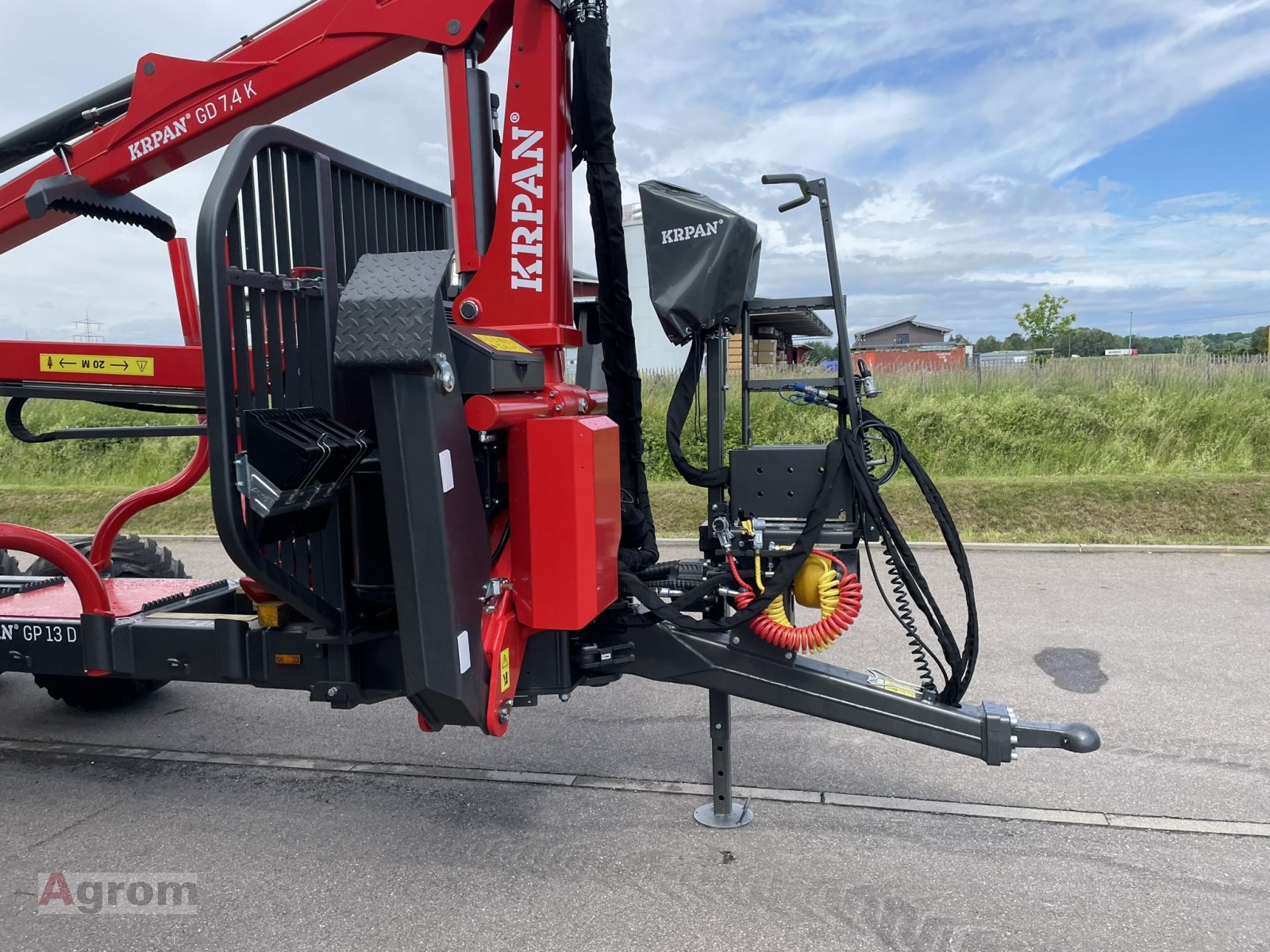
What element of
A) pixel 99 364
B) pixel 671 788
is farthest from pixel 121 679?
pixel 671 788

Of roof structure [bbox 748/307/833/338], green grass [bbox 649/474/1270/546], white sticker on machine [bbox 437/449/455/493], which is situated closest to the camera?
white sticker on machine [bbox 437/449/455/493]

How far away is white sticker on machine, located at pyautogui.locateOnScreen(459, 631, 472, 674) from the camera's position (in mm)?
2734

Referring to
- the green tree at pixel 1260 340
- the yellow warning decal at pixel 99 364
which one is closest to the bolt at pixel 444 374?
the yellow warning decal at pixel 99 364

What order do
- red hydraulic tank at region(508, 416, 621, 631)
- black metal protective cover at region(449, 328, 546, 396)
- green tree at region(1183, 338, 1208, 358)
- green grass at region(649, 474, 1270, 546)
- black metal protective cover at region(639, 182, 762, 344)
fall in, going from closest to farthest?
black metal protective cover at region(449, 328, 546, 396) → red hydraulic tank at region(508, 416, 621, 631) → black metal protective cover at region(639, 182, 762, 344) → green grass at region(649, 474, 1270, 546) → green tree at region(1183, 338, 1208, 358)

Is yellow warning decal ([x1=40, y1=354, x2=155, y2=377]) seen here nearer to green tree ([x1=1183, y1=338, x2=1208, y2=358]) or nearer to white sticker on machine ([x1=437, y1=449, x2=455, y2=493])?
white sticker on machine ([x1=437, y1=449, x2=455, y2=493])

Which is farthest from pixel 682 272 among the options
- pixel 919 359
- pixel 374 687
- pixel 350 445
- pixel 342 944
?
pixel 919 359

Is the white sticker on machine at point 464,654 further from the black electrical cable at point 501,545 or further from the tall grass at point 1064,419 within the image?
the tall grass at point 1064,419

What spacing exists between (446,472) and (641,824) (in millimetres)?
1693

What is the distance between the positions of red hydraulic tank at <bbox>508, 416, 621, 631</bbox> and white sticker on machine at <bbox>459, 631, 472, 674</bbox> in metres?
0.27

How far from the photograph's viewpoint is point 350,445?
270cm

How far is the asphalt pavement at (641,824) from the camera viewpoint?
9.53 ft

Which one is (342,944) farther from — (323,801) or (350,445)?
(350,445)

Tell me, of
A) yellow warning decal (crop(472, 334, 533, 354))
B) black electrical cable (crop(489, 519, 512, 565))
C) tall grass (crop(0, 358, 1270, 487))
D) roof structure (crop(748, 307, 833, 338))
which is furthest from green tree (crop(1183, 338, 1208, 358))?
black electrical cable (crop(489, 519, 512, 565))

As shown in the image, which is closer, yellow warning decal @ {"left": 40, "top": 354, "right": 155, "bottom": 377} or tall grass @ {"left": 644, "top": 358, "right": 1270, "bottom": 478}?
yellow warning decal @ {"left": 40, "top": 354, "right": 155, "bottom": 377}
